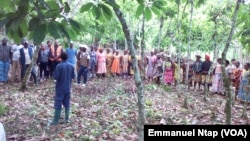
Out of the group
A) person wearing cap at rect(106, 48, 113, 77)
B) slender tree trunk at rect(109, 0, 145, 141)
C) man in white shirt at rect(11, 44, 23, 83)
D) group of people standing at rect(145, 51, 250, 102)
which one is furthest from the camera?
person wearing cap at rect(106, 48, 113, 77)

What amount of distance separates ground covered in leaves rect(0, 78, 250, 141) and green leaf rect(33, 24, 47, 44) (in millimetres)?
3725

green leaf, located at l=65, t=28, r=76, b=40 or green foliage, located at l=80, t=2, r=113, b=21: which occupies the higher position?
green foliage, located at l=80, t=2, r=113, b=21

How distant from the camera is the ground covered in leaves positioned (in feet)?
20.8

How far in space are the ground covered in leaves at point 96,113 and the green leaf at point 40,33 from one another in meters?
3.73

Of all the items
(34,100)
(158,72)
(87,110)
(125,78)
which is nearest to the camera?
(87,110)

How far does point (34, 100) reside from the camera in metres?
9.10

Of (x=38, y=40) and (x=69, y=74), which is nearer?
(x=38, y=40)

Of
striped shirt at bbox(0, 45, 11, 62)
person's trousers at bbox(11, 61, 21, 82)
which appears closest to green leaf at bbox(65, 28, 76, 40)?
striped shirt at bbox(0, 45, 11, 62)

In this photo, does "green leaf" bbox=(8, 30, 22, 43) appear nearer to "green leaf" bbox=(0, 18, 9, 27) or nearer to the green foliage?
"green leaf" bbox=(0, 18, 9, 27)

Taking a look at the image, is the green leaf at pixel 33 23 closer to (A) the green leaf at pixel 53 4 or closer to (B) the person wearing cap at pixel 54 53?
(A) the green leaf at pixel 53 4

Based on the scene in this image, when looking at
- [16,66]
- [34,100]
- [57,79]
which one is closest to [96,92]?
[34,100]

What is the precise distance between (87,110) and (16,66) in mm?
4931

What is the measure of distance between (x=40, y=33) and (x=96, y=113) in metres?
5.77

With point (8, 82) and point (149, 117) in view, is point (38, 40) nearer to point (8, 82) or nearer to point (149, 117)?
point (149, 117)
